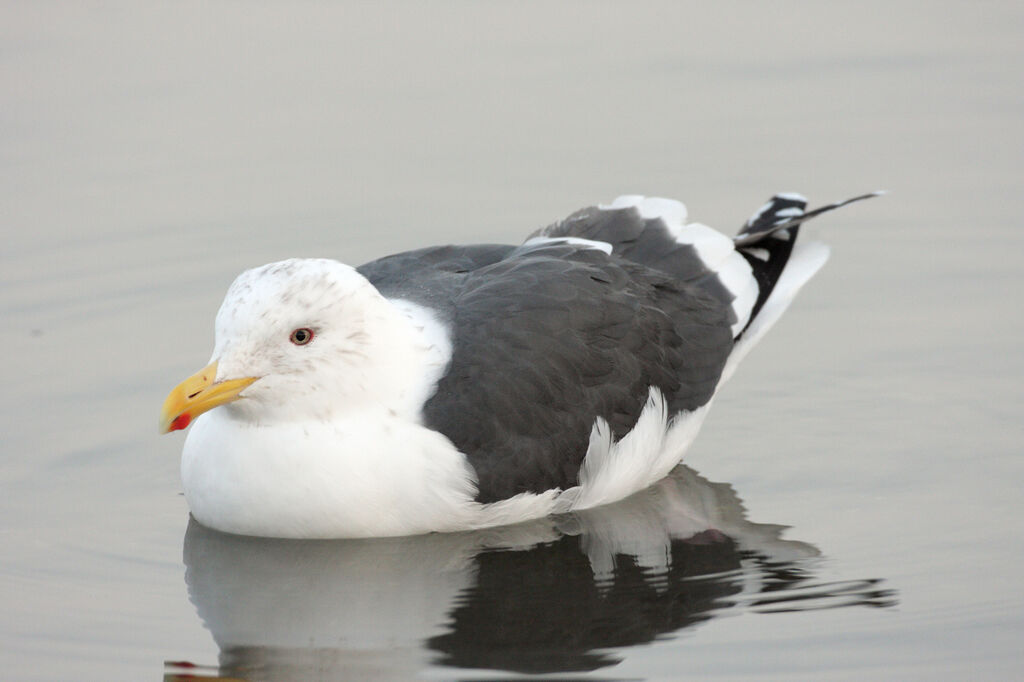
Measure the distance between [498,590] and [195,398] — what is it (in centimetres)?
149

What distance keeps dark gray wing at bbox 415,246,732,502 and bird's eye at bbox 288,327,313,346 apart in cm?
59

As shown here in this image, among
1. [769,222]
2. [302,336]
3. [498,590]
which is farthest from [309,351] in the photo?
[769,222]

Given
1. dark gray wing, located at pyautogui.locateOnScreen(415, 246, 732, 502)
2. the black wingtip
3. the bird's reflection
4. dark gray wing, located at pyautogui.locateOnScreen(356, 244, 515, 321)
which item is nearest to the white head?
dark gray wing, located at pyautogui.locateOnScreen(415, 246, 732, 502)

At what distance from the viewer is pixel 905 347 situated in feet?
33.4

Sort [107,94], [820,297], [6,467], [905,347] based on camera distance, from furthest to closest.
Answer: [107,94] < [820,297] < [905,347] < [6,467]

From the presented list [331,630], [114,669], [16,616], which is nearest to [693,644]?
[331,630]

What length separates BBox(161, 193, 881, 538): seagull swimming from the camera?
8156mm

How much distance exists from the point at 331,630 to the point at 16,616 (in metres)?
1.31

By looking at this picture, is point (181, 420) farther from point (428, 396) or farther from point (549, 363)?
point (549, 363)

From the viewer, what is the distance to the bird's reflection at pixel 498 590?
7.40 m

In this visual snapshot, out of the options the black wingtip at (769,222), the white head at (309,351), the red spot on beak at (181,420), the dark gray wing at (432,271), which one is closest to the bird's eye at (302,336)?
the white head at (309,351)

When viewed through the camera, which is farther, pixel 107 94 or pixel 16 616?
pixel 107 94

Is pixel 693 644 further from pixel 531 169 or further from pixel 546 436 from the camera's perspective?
pixel 531 169

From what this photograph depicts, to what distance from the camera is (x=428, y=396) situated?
8297mm
